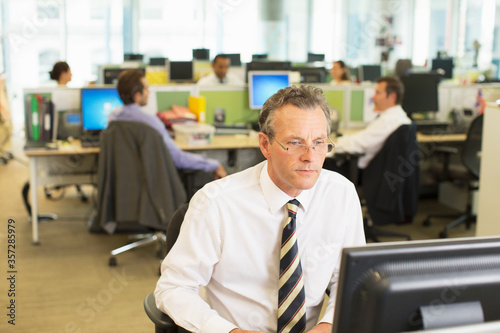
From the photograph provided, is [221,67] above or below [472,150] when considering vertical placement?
above

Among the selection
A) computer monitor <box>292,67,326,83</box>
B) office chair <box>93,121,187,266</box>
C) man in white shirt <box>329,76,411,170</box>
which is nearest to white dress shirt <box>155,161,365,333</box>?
office chair <box>93,121,187,266</box>

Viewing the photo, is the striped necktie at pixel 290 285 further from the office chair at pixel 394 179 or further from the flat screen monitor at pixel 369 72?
the flat screen monitor at pixel 369 72

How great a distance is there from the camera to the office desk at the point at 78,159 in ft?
13.0

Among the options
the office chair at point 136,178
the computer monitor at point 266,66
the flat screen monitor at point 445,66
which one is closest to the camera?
the office chair at point 136,178

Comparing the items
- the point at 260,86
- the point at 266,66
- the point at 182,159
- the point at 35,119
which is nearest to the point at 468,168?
the point at 260,86

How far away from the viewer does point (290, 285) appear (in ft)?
4.65

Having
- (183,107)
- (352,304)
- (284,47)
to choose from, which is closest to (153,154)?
(183,107)

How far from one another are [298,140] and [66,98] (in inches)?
130

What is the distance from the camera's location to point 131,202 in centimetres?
343

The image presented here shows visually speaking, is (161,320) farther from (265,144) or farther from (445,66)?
(445,66)

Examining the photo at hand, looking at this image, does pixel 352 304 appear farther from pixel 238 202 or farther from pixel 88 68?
pixel 88 68

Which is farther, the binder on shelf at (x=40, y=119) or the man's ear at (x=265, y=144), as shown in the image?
the binder on shelf at (x=40, y=119)

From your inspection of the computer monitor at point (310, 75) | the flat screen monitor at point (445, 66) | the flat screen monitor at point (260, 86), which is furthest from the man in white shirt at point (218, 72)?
the flat screen monitor at point (445, 66)

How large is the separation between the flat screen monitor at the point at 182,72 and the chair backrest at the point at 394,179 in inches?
135
